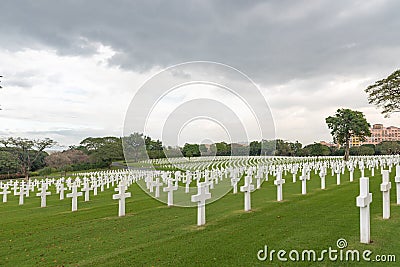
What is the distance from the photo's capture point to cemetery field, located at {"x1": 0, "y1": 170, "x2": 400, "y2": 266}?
611 cm

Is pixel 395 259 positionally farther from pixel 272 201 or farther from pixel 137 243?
pixel 272 201

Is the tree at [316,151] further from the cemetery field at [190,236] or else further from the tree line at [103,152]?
the cemetery field at [190,236]

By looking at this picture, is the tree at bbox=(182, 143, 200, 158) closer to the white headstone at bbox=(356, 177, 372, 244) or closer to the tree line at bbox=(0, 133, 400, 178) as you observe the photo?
the tree line at bbox=(0, 133, 400, 178)

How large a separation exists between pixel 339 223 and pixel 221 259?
3638 millimetres

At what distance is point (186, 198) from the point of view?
13.9m

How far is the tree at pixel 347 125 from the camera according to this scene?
5656 cm

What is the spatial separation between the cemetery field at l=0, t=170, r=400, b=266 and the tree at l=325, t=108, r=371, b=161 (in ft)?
160

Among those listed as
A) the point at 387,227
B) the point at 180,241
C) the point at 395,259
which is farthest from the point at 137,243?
the point at 387,227

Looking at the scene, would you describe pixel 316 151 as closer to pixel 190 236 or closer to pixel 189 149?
pixel 189 149

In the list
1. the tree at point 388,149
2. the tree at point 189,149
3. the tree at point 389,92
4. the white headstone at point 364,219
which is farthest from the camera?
the tree at point 388,149

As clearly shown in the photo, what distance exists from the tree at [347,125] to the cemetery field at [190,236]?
48821mm

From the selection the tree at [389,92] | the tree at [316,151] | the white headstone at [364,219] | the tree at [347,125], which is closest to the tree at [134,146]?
the white headstone at [364,219]

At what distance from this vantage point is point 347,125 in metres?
57.1

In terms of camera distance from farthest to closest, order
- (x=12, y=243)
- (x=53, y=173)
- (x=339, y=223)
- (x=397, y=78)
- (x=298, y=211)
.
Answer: (x=53, y=173), (x=397, y=78), (x=298, y=211), (x=339, y=223), (x=12, y=243)
